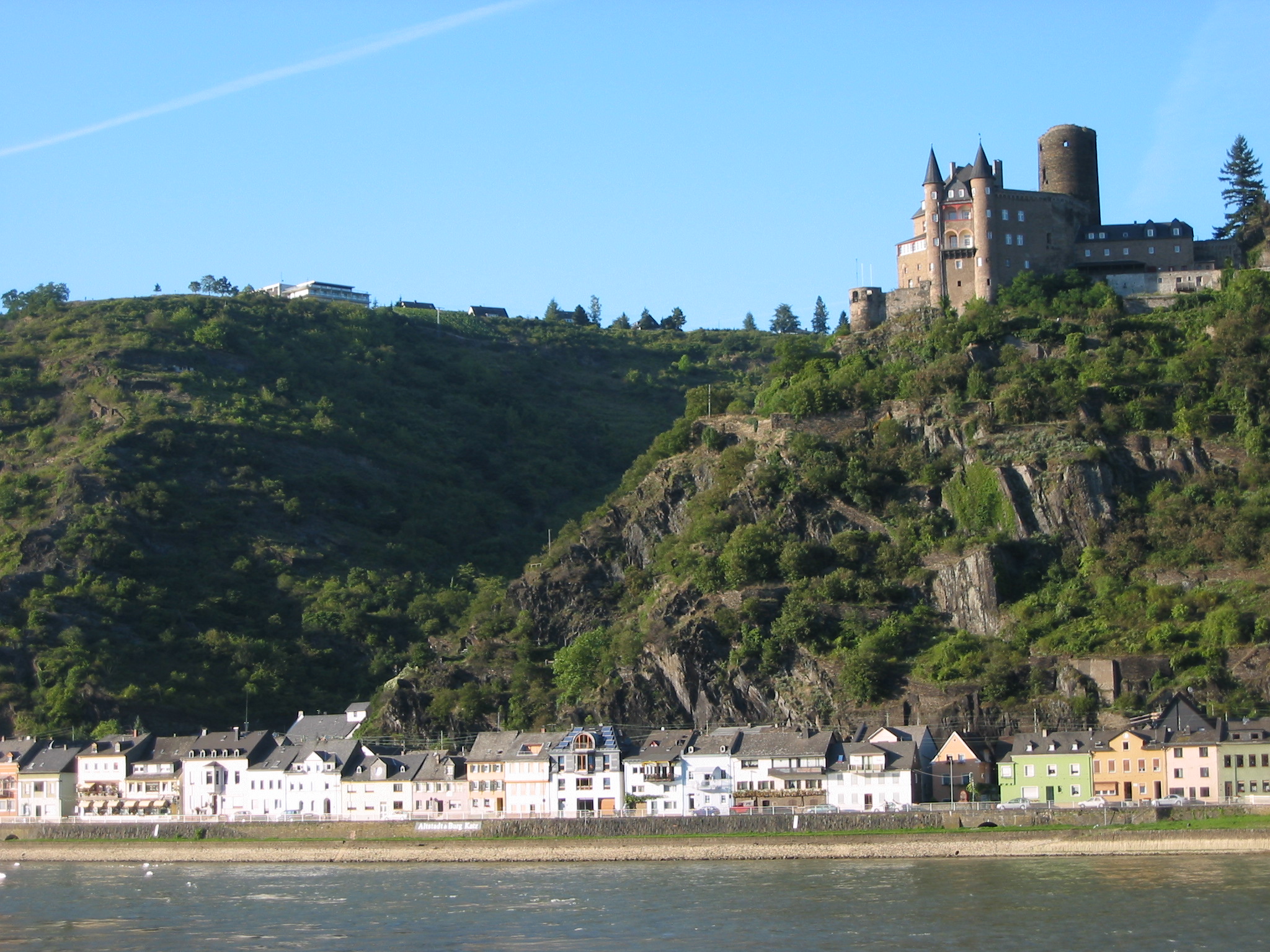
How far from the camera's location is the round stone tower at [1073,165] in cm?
12619

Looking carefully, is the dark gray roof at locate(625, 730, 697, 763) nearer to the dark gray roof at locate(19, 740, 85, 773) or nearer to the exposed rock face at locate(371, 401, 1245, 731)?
the exposed rock face at locate(371, 401, 1245, 731)

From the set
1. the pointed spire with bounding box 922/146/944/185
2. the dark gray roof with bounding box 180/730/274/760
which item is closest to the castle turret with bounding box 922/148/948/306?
the pointed spire with bounding box 922/146/944/185

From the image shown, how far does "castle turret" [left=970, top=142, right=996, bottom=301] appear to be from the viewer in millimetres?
117875

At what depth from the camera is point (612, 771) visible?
93312mm

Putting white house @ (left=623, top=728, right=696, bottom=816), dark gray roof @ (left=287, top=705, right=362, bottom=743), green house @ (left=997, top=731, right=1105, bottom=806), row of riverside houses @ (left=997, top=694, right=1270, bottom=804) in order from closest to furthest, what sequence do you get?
row of riverside houses @ (left=997, top=694, right=1270, bottom=804) → green house @ (left=997, top=731, right=1105, bottom=806) → white house @ (left=623, top=728, right=696, bottom=816) → dark gray roof @ (left=287, top=705, right=362, bottom=743)

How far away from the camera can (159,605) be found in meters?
130

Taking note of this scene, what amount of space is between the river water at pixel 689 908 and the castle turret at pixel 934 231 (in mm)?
50639

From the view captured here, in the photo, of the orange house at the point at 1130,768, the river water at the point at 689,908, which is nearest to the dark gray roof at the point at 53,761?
the river water at the point at 689,908

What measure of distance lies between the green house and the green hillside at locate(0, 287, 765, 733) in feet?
152

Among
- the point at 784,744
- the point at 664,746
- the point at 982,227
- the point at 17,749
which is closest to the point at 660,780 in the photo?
the point at 664,746

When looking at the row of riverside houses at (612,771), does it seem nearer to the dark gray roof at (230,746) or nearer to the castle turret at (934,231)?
the dark gray roof at (230,746)

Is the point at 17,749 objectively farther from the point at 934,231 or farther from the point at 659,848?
the point at 934,231

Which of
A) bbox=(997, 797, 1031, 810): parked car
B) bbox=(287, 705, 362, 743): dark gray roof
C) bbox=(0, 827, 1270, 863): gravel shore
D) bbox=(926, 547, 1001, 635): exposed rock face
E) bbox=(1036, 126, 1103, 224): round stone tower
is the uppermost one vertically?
bbox=(1036, 126, 1103, 224): round stone tower

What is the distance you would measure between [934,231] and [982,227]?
3.01m
